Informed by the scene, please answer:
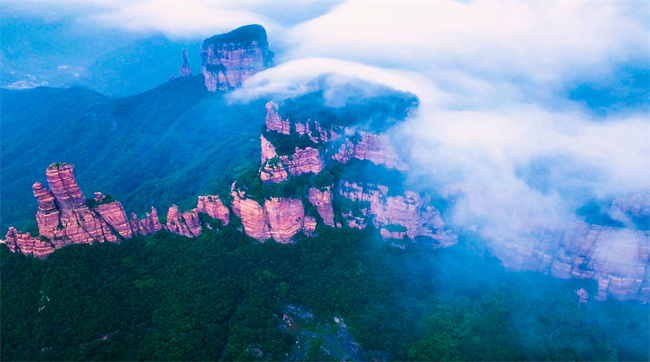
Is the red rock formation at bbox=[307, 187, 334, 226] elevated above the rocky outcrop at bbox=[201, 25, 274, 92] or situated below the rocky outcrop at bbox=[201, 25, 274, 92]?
below

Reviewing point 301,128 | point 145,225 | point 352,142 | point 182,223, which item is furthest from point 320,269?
point 145,225

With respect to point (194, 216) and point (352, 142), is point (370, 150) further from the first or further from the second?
point (194, 216)

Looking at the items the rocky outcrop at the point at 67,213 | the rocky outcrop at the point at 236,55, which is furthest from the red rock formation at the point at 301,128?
the rocky outcrop at the point at 236,55

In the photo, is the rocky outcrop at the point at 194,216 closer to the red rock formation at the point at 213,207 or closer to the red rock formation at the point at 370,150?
the red rock formation at the point at 213,207

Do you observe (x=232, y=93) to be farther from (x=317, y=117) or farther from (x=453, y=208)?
(x=453, y=208)

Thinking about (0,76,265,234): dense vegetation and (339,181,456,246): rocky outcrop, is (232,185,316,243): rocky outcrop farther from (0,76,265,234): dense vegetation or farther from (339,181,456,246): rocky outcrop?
(0,76,265,234): dense vegetation

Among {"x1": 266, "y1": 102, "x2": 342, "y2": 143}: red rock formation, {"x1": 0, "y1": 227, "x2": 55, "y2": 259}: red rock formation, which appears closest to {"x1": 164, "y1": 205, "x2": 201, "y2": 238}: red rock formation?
{"x1": 0, "y1": 227, "x2": 55, "y2": 259}: red rock formation

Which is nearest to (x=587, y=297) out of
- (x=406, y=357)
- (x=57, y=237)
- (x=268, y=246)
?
(x=406, y=357)
